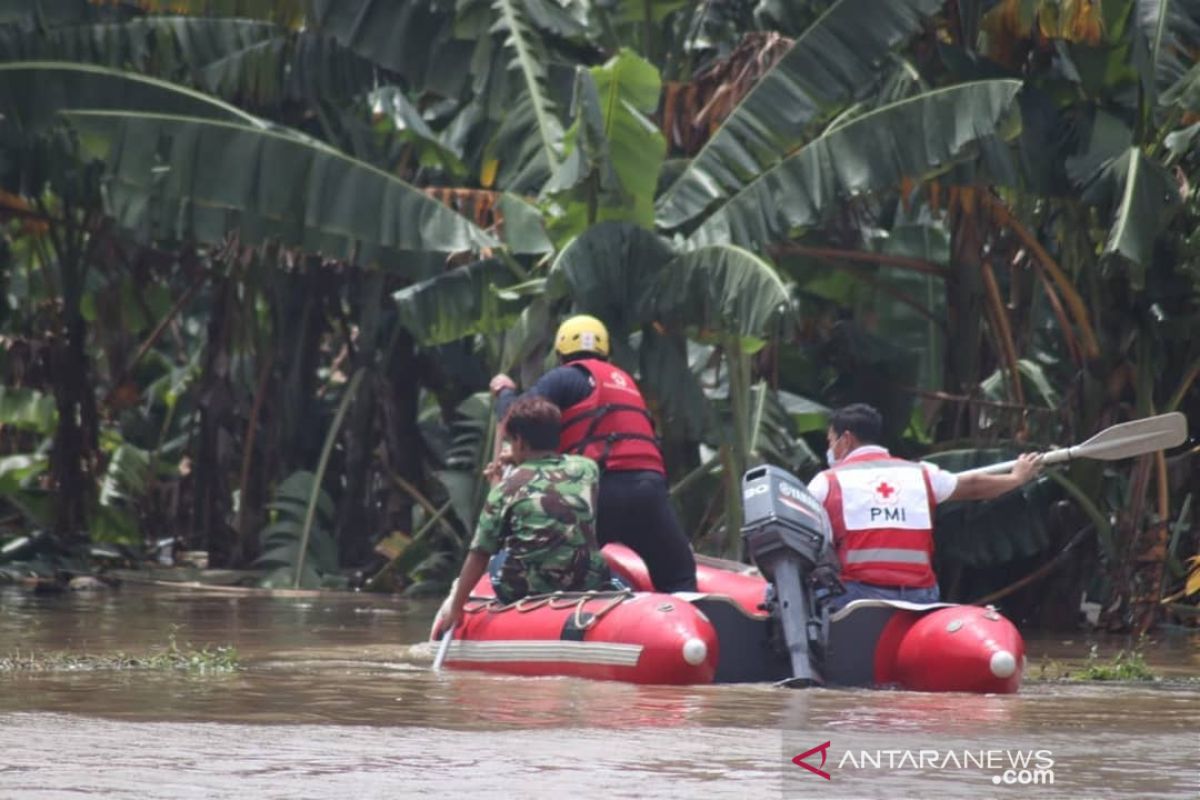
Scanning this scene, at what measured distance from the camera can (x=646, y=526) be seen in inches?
452

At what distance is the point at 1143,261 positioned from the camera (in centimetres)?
1458

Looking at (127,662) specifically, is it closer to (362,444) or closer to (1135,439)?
(1135,439)

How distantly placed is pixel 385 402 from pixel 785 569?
1172 cm

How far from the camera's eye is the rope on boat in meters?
10.1

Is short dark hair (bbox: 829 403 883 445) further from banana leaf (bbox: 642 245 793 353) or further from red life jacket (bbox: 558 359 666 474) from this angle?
banana leaf (bbox: 642 245 793 353)


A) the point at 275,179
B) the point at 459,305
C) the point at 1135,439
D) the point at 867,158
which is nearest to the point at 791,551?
the point at 1135,439

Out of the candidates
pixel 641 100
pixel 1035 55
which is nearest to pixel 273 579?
pixel 641 100

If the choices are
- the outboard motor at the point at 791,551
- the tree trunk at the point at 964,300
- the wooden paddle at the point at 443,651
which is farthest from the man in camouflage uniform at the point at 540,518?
the tree trunk at the point at 964,300

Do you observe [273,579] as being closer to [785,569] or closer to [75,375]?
[75,375]

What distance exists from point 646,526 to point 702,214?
5677 millimetres

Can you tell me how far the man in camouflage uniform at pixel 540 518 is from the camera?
1059 cm

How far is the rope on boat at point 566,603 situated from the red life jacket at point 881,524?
3.35ft

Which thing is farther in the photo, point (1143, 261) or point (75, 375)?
point (75, 375)

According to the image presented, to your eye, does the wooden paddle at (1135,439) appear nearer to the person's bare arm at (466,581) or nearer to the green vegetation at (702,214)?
the person's bare arm at (466,581)
